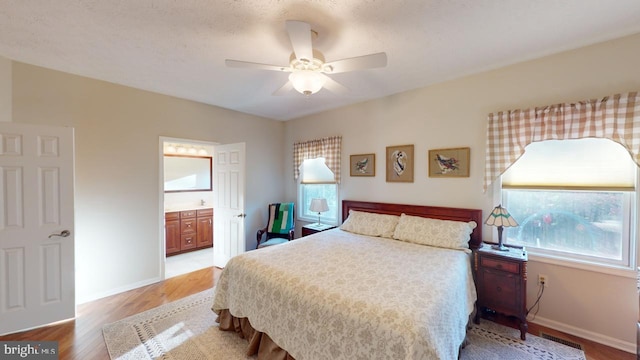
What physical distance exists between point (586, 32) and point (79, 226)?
532cm

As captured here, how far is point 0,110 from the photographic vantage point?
240 cm

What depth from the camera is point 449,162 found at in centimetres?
299

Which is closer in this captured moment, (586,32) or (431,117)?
(586,32)

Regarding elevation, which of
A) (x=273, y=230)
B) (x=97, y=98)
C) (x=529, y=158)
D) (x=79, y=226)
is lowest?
(x=273, y=230)

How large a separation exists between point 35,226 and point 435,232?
403 cm

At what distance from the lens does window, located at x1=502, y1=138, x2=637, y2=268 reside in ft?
7.06

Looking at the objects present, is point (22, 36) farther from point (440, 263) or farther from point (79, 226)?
point (440, 263)

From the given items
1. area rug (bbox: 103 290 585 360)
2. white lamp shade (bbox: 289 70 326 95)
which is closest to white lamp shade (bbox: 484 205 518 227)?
area rug (bbox: 103 290 585 360)

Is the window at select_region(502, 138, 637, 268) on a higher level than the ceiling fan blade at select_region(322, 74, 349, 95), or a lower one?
lower

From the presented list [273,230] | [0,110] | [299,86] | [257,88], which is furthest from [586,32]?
[0,110]

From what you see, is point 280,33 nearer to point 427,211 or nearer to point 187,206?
point 427,211

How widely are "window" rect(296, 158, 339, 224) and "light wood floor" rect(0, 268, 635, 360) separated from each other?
75.8 inches

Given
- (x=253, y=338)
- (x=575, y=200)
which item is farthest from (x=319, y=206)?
(x=575, y=200)

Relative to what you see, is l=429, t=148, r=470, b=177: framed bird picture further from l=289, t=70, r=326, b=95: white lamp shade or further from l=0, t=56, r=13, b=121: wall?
l=0, t=56, r=13, b=121: wall
